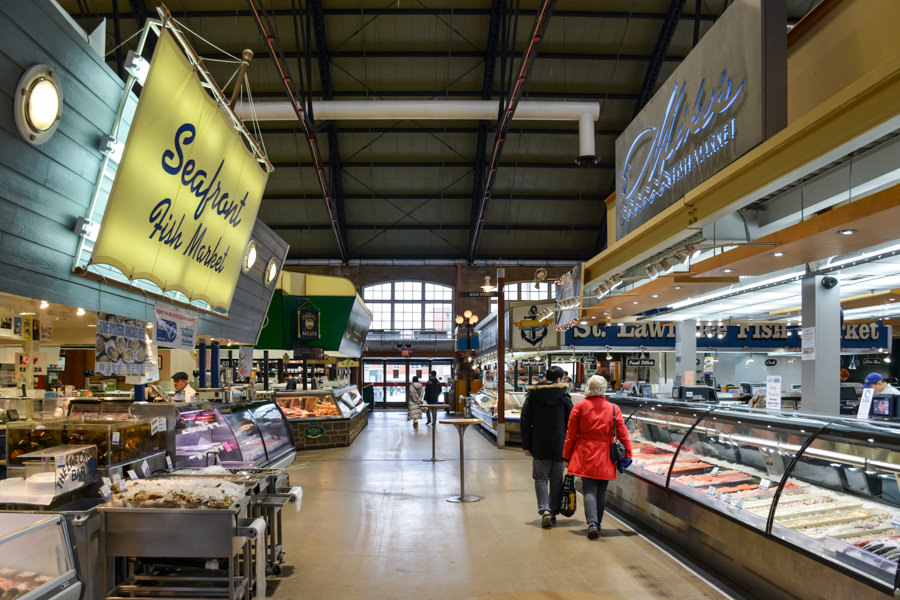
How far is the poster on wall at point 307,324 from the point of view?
49.0ft

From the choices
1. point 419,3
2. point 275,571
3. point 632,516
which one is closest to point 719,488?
point 632,516

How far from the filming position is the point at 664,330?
1759cm

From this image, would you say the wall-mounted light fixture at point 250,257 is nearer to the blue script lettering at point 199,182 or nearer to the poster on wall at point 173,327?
the blue script lettering at point 199,182

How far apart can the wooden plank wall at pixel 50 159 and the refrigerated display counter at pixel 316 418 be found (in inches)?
275

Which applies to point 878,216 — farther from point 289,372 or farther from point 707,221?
point 289,372

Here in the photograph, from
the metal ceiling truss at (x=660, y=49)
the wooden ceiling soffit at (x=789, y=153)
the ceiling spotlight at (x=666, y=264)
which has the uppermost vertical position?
the metal ceiling truss at (x=660, y=49)

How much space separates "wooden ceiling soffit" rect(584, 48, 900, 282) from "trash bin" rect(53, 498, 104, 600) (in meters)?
4.84

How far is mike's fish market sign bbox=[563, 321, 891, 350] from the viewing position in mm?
16734

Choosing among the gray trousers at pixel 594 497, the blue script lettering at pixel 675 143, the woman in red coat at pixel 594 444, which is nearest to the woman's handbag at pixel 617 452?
the woman in red coat at pixel 594 444

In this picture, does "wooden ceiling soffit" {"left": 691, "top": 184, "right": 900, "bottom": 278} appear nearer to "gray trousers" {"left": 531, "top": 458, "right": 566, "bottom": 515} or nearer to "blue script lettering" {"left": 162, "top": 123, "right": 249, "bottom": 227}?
"gray trousers" {"left": 531, "top": 458, "right": 566, "bottom": 515}

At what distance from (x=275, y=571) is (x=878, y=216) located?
4766mm

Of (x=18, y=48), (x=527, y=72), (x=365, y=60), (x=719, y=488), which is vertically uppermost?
(x=365, y=60)

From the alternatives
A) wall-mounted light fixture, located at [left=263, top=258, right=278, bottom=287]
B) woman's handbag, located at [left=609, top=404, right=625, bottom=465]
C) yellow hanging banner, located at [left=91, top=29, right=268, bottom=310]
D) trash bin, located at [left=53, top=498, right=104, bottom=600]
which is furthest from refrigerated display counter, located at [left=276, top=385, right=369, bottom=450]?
trash bin, located at [left=53, top=498, right=104, bottom=600]

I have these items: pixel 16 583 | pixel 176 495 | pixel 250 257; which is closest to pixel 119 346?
pixel 176 495
